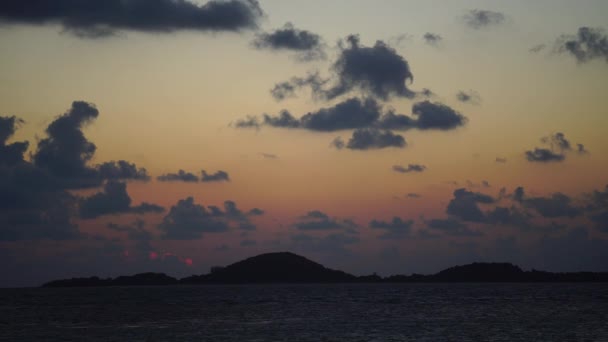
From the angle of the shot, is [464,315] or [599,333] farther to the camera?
[464,315]

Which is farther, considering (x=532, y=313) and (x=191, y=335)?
(x=532, y=313)

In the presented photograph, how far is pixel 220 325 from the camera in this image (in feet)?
376

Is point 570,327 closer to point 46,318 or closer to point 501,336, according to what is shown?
point 501,336

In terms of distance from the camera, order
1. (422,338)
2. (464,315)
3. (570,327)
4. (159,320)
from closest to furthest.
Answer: (422,338)
(570,327)
(159,320)
(464,315)

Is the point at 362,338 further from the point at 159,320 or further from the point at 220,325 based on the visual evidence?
the point at 159,320

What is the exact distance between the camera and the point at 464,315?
451 feet

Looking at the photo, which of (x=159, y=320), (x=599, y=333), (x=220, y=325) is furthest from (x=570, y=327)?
(x=159, y=320)

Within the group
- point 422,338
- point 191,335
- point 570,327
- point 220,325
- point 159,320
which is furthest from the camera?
point 159,320

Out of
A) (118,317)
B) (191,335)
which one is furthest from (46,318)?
(191,335)

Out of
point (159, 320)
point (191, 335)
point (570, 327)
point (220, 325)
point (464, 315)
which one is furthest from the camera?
point (464, 315)

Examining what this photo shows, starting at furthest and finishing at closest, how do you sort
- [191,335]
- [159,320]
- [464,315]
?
[464,315]
[159,320]
[191,335]

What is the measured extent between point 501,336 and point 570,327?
17920 mm

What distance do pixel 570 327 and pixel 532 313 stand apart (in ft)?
117

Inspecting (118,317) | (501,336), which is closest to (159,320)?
(118,317)
